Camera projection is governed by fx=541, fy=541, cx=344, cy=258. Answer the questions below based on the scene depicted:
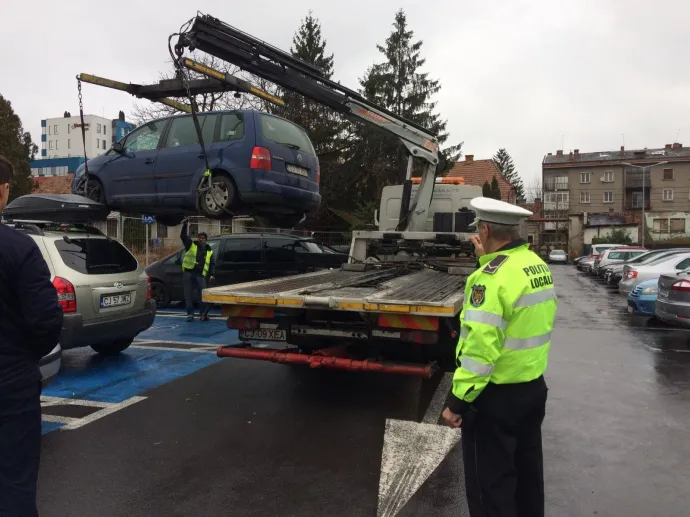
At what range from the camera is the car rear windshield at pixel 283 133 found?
6.80 metres

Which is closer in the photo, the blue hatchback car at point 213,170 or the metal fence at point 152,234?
the blue hatchback car at point 213,170

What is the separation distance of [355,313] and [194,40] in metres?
4.29

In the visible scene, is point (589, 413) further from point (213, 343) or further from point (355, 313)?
point (213, 343)

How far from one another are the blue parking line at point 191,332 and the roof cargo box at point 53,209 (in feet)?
8.99

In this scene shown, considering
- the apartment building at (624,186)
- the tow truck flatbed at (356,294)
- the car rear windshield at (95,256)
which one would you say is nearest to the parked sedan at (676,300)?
the tow truck flatbed at (356,294)

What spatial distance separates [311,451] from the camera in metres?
4.26

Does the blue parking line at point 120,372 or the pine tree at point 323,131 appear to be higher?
the pine tree at point 323,131

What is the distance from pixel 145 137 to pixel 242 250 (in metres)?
4.34

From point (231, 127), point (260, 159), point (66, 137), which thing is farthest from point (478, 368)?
point (66, 137)

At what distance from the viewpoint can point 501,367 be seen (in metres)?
2.54

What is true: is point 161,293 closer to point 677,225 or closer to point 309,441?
point 309,441

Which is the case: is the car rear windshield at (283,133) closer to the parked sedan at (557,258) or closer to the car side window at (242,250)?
the car side window at (242,250)

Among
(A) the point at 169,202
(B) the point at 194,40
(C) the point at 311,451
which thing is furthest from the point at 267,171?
(C) the point at 311,451

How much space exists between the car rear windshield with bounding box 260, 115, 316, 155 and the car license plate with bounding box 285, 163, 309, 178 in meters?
0.28
